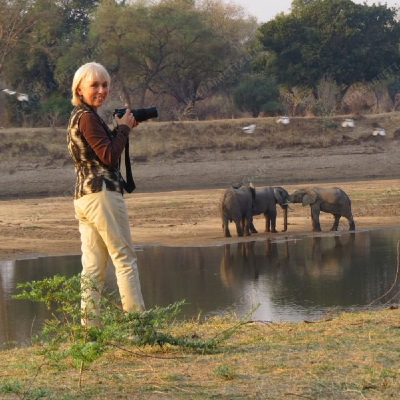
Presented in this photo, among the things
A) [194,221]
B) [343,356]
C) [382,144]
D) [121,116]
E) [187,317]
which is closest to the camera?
[343,356]

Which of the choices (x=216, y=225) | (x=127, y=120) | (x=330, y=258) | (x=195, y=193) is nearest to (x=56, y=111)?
(x=195, y=193)

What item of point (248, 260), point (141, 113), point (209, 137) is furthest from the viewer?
point (209, 137)

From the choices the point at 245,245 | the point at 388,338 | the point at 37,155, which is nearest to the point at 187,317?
the point at 388,338

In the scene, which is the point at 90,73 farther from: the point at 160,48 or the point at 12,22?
the point at 160,48

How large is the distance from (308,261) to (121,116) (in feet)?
31.7

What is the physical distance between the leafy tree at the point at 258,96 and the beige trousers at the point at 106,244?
39621mm

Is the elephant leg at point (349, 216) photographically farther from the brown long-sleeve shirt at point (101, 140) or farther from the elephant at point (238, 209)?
the brown long-sleeve shirt at point (101, 140)

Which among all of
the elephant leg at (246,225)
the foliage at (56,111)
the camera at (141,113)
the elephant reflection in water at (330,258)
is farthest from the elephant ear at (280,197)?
the foliage at (56,111)

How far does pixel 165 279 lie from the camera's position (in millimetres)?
13086

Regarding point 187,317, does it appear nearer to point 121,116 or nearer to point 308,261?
point 121,116

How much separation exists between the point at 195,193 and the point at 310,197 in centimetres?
840

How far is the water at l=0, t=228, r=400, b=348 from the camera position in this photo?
32.9 ft

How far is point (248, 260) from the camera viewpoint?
1505 cm

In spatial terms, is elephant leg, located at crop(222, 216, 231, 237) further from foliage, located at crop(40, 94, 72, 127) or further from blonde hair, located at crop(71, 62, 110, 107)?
foliage, located at crop(40, 94, 72, 127)
